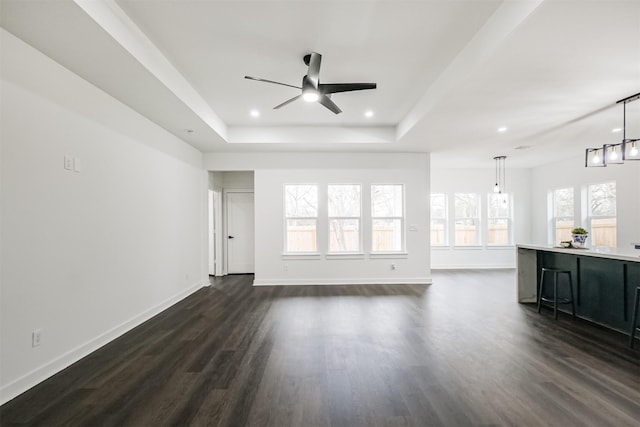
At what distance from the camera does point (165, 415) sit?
200cm

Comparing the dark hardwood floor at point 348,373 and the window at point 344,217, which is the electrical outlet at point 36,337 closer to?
the dark hardwood floor at point 348,373

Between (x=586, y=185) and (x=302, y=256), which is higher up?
(x=586, y=185)

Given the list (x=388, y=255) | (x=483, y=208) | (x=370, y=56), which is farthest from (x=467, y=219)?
(x=370, y=56)

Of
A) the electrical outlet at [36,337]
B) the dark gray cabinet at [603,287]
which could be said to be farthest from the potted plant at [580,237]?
the electrical outlet at [36,337]

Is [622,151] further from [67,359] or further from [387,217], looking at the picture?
[67,359]

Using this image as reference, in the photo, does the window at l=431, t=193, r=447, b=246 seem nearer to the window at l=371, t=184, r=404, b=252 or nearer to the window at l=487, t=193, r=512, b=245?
the window at l=487, t=193, r=512, b=245

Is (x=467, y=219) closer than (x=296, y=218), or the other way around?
(x=296, y=218)

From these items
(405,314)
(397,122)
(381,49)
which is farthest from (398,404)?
(397,122)

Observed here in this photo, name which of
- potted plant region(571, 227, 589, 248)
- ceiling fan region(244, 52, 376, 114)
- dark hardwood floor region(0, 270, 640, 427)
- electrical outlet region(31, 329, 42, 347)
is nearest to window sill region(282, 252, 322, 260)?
dark hardwood floor region(0, 270, 640, 427)

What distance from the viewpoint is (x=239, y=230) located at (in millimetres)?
7223

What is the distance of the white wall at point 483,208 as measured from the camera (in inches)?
322

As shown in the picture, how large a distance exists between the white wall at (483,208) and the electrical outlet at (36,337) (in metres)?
7.84

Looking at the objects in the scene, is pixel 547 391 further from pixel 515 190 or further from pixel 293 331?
pixel 515 190

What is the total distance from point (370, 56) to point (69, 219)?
3.29 meters
